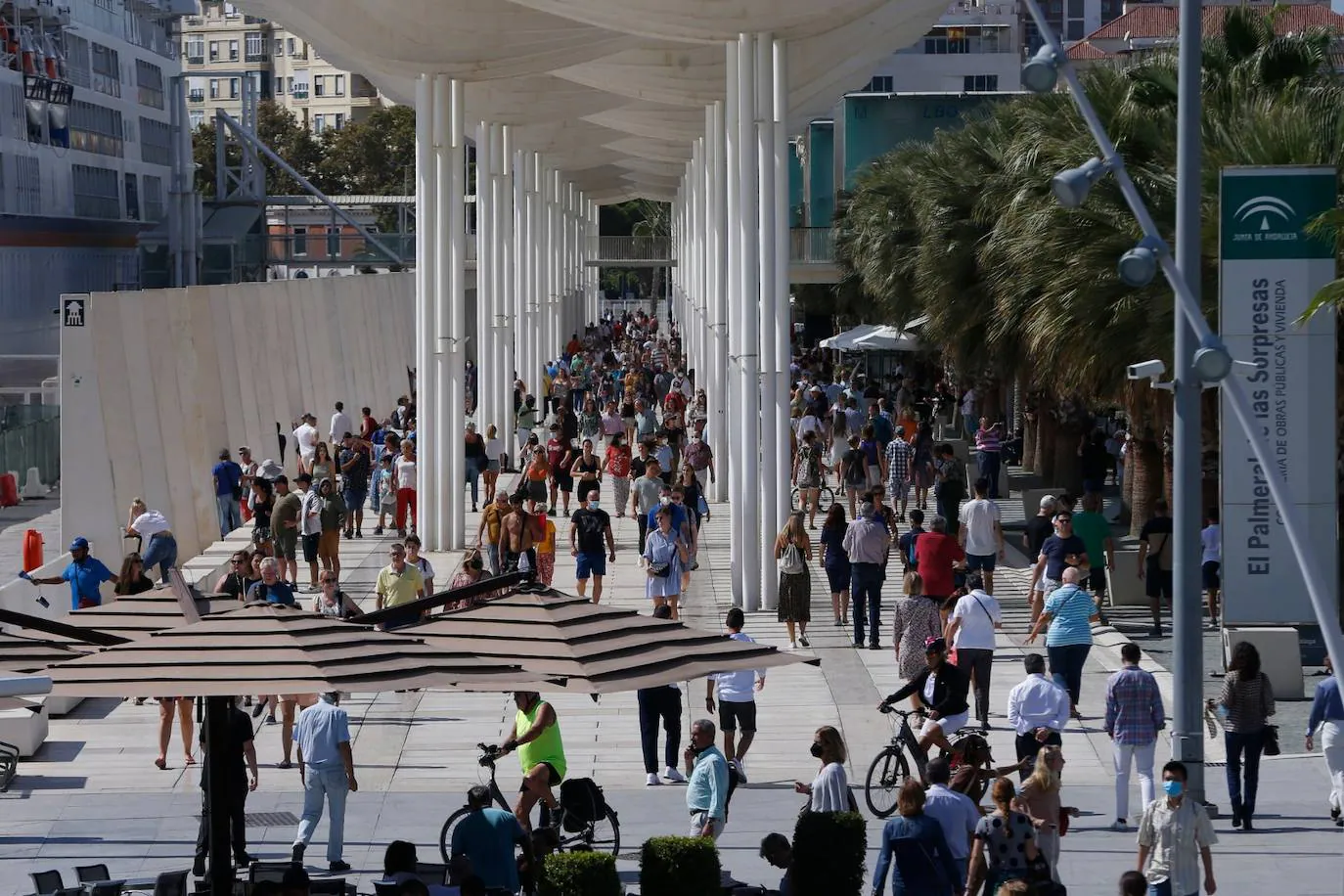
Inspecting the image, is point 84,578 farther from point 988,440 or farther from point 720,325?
point 988,440

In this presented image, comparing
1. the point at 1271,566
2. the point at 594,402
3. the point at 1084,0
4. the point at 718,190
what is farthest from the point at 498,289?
the point at 1084,0

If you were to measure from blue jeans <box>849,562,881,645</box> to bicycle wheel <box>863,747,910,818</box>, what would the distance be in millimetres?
5782

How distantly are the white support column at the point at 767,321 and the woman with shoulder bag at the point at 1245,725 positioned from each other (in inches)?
389

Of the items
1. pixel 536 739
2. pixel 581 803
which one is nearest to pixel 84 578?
pixel 536 739

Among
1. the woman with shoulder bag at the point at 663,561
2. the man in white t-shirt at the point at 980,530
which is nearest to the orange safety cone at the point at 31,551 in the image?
the woman with shoulder bag at the point at 663,561

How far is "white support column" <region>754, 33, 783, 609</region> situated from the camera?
911 inches

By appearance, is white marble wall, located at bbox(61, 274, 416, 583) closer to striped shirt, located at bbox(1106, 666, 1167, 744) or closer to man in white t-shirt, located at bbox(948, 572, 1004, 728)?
man in white t-shirt, located at bbox(948, 572, 1004, 728)

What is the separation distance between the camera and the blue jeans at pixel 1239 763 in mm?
13367

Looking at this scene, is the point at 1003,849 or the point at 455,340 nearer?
the point at 1003,849

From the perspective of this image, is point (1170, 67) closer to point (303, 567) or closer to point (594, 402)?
point (303, 567)

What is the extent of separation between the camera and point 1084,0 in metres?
158

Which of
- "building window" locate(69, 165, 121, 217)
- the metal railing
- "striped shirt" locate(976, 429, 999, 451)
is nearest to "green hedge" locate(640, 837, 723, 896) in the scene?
"striped shirt" locate(976, 429, 999, 451)

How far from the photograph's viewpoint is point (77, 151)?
69.1 meters

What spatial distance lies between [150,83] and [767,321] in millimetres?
62279
